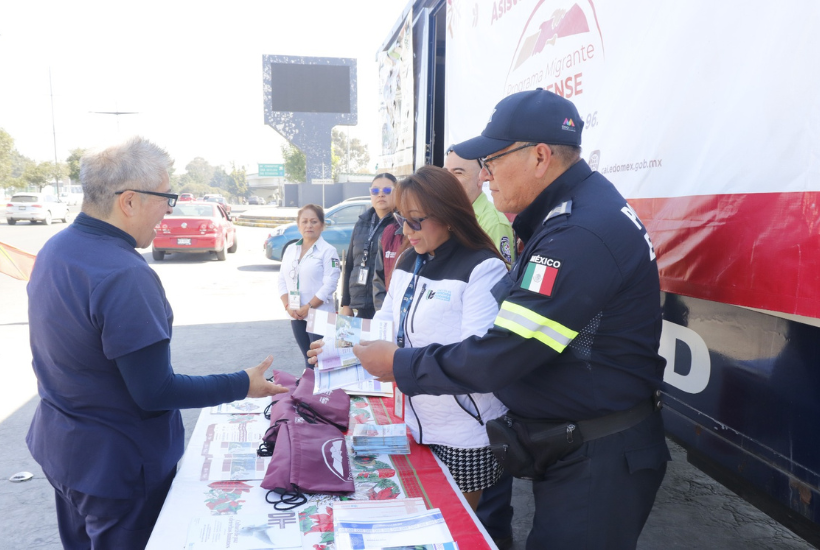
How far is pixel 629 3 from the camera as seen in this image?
6.09ft

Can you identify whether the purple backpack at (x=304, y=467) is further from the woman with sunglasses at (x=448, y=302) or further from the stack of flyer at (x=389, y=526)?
the woman with sunglasses at (x=448, y=302)

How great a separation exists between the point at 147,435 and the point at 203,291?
8.65 m

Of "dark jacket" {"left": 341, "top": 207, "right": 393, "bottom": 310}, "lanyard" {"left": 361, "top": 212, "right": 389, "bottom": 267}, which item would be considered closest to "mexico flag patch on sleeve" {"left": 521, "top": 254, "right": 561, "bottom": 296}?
"dark jacket" {"left": 341, "top": 207, "right": 393, "bottom": 310}

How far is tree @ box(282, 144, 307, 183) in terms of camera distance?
160 ft

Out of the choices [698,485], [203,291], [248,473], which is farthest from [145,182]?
[203,291]

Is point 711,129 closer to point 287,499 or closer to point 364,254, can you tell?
point 287,499

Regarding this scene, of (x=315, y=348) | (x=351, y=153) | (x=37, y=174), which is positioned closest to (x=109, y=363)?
(x=315, y=348)

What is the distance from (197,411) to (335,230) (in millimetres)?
7122

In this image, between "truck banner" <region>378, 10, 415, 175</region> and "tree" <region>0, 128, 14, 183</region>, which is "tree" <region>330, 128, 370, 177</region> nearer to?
"tree" <region>0, 128, 14, 183</region>

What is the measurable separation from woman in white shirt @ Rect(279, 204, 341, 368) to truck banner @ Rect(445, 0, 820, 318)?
2.77 metres

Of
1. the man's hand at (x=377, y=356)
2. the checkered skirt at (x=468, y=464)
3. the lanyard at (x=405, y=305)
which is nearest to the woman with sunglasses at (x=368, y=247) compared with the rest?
the lanyard at (x=405, y=305)

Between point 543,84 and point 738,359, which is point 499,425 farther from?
point 543,84

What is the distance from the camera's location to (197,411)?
471 centimetres

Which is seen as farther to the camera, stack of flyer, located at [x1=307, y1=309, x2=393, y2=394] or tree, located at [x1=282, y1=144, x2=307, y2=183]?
tree, located at [x1=282, y1=144, x2=307, y2=183]
